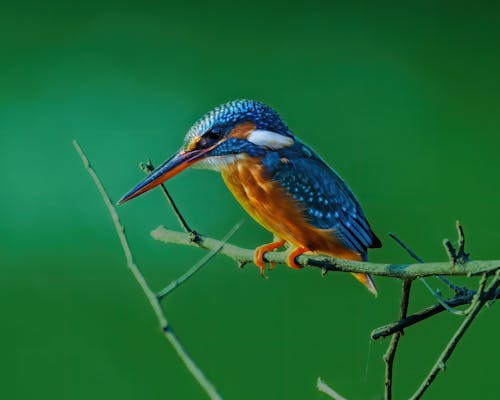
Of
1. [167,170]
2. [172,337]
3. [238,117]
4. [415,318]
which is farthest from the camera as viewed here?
[238,117]

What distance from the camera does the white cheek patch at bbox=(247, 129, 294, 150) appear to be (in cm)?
113

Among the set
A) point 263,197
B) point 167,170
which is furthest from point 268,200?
point 167,170

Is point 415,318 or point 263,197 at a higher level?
point 263,197

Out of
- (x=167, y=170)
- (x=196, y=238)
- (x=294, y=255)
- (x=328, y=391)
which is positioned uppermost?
(x=167, y=170)

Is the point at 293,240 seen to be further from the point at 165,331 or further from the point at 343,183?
the point at 165,331

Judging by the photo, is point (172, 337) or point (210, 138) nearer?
point (172, 337)

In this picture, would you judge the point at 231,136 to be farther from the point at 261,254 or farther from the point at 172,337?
the point at 172,337

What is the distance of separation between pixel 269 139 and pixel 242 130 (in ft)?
0.19

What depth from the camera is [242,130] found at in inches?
44.1

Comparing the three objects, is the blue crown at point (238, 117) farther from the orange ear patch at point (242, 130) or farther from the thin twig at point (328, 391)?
the thin twig at point (328, 391)

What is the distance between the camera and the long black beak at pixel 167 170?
985 millimetres

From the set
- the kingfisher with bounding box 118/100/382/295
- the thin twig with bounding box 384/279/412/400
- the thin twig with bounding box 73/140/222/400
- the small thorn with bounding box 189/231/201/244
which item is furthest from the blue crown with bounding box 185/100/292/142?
the thin twig with bounding box 384/279/412/400

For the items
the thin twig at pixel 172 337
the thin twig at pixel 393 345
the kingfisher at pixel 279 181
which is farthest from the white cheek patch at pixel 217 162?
the thin twig at pixel 393 345

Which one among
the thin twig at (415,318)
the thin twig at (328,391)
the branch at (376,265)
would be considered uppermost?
the branch at (376,265)
